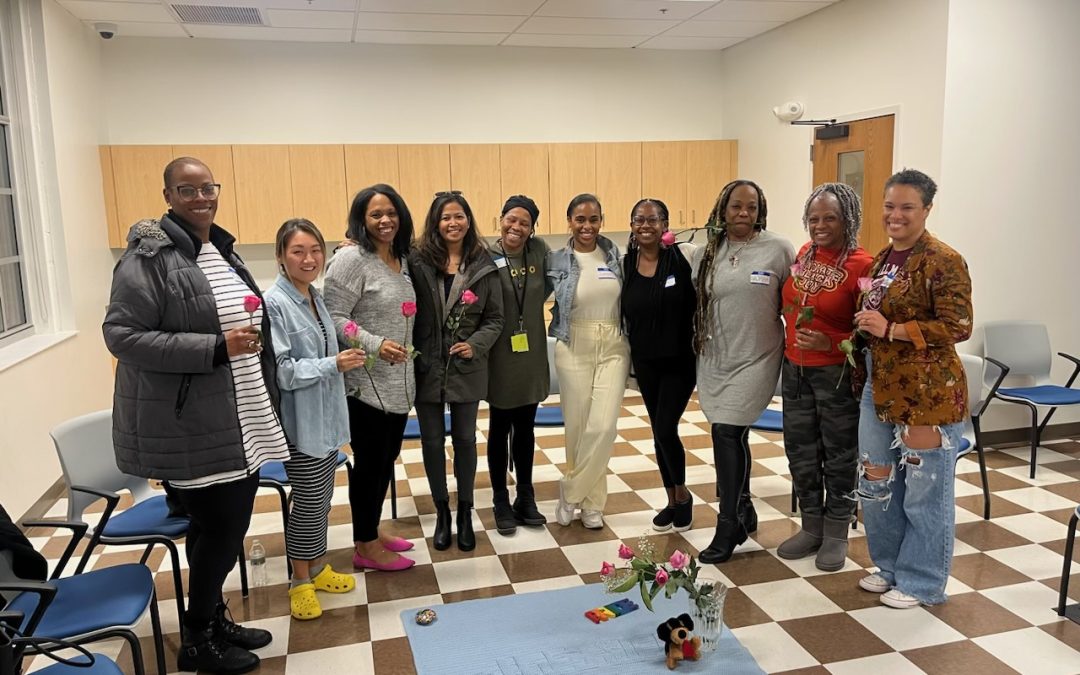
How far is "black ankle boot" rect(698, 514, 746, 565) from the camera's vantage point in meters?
3.43

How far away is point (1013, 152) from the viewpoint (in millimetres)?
4875

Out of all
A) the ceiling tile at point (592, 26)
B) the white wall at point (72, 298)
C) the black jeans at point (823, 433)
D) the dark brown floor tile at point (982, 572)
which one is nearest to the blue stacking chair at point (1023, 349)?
the dark brown floor tile at point (982, 572)

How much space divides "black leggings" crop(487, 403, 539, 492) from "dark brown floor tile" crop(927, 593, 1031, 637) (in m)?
1.83

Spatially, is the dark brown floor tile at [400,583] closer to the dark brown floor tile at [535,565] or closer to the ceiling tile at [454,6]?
the dark brown floor tile at [535,565]

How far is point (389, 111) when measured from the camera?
6.79 meters

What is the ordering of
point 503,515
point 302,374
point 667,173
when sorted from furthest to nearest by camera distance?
point 667,173
point 503,515
point 302,374

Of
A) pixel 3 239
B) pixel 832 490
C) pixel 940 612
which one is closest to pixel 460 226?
pixel 832 490

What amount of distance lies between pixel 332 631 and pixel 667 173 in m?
5.30

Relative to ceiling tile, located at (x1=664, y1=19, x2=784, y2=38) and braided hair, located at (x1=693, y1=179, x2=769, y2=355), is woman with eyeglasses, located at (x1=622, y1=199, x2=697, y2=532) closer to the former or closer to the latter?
braided hair, located at (x1=693, y1=179, x2=769, y2=355)

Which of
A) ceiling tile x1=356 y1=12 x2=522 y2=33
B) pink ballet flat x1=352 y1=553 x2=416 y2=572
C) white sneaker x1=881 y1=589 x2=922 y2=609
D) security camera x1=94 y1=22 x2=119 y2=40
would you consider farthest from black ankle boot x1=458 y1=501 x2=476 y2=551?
security camera x1=94 y1=22 x2=119 y2=40

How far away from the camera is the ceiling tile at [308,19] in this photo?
5.54m

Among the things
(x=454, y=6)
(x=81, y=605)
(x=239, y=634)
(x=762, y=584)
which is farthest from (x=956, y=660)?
(x=454, y=6)

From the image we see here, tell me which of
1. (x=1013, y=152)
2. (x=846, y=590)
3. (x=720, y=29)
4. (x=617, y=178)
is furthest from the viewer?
(x=617, y=178)

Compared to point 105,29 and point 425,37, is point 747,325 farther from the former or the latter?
point 105,29
